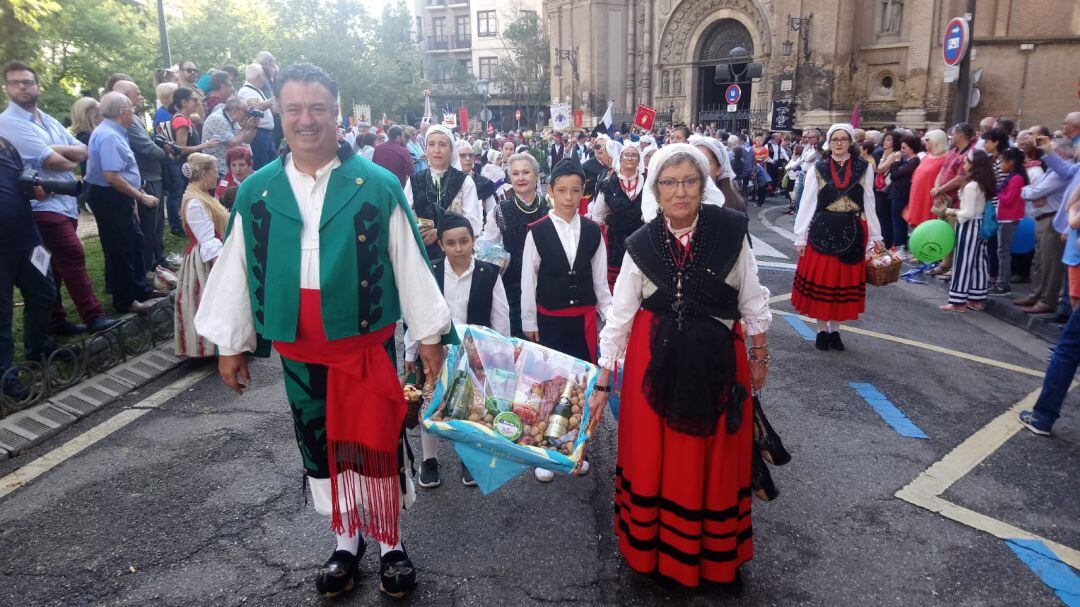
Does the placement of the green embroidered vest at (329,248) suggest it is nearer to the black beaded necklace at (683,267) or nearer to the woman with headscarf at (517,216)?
the black beaded necklace at (683,267)

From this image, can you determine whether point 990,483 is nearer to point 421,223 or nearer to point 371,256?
point 371,256

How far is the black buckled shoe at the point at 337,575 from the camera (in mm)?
3127

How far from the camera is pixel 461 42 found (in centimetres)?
6272

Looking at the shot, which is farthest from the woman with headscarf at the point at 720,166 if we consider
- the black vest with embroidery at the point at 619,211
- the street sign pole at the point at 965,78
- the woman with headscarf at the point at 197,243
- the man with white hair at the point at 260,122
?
the street sign pole at the point at 965,78

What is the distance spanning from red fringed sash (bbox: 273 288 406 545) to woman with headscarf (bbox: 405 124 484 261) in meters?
3.23

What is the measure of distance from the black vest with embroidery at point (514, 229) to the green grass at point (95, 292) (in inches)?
168

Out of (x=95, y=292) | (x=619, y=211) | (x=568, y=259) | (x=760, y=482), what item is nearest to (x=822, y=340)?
(x=619, y=211)

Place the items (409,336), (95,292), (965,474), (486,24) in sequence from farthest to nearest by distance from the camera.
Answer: (486,24) < (95,292) < (965,474) < (409,336)

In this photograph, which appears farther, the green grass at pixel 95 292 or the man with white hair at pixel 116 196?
the man with white hair at pixel 116 196

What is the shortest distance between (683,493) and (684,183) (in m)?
1.38

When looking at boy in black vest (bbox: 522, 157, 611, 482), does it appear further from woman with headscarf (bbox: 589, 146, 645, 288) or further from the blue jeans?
the blue jeans

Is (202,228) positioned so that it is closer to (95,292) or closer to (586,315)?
(95,292)

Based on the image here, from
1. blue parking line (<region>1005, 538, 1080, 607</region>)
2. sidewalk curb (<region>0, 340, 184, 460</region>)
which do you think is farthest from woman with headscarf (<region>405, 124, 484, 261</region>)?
blue parking line (<region>1005, 538, 1080, 607</region>)

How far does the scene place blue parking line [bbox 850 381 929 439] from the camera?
16.0 feet
